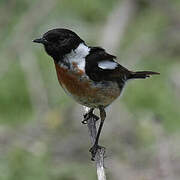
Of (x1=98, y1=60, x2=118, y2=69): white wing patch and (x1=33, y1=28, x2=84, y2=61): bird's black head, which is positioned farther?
(x1=98, y1=60, x2=118, y2=69): white wing patch

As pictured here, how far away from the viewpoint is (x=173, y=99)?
826 centimetres

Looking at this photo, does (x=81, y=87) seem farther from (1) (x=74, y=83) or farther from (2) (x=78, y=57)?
(2) (x=78, y=57)

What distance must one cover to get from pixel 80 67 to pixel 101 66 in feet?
0.65

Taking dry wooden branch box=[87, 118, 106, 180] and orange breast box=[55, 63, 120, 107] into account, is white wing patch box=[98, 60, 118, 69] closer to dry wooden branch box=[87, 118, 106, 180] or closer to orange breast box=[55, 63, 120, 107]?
orange breast box=[55, 63, 120, 107]

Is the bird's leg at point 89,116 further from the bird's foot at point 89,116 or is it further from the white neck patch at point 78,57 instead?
the white neck patch at point 78,57

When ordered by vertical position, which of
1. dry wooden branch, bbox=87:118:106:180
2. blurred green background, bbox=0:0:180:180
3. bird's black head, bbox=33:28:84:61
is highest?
blurred green background, bbox=0:0:180:180

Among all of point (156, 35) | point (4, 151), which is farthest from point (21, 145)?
point (156, 35)

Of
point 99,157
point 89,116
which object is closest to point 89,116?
point 89,116

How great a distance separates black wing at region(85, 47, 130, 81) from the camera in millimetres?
5533

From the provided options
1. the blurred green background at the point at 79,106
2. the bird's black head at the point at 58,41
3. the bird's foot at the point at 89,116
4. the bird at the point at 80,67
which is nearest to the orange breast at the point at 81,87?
the bird at the point at 80,67

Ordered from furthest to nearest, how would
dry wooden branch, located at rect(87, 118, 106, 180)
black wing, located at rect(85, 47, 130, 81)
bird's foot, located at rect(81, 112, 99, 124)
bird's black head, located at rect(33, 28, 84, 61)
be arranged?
1. bird's foot, located at rect(81, 112, 99, 124)
2. black wing, located at rect(85, 47, 130, 81)
3. bird's black head, located at rect(33, 28, 84, 61)
4. dry wooden branch, located at rect(87, 118, 106, 180)

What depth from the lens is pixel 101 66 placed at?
5.60 m

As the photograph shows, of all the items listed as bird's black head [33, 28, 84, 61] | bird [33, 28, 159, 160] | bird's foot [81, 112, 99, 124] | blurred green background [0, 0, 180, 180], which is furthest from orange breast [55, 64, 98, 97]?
blurred green background [0, 0, 180, 180]

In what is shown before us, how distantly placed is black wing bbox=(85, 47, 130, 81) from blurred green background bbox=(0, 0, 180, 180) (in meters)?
1.56
